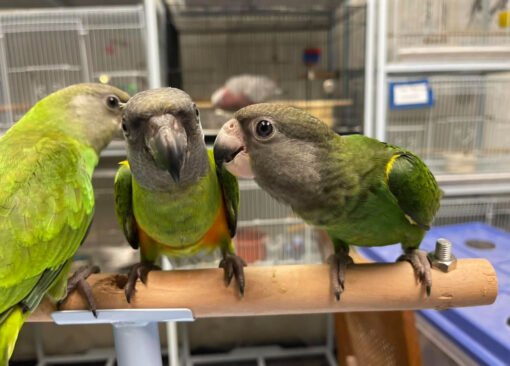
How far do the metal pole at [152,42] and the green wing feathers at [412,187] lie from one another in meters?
0.96

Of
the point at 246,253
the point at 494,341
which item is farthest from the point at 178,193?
the point at 246,253

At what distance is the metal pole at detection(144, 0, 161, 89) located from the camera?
51.6 inches

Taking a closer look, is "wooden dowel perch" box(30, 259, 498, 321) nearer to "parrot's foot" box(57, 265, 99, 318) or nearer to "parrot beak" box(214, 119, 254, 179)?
"parrot's foot" box(57, 265, 99, 318)

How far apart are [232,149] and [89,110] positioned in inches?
16.6

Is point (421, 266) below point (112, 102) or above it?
below

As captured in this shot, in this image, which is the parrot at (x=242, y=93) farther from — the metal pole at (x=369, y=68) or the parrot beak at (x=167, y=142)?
the parrot beak at (x=167, y=142)

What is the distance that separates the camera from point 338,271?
66 cm

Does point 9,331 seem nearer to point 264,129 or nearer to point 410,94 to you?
point 264,129

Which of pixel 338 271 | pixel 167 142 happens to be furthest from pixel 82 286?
pixel 338 271

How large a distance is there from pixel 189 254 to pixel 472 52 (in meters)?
1.33

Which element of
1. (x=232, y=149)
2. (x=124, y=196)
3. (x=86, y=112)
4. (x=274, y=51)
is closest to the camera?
(x=232, y=149)

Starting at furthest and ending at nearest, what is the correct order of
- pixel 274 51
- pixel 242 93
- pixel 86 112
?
pixel 274 51
pixel 242 93
pixel 86 112

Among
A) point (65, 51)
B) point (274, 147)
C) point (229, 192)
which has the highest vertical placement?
point (65, 51)

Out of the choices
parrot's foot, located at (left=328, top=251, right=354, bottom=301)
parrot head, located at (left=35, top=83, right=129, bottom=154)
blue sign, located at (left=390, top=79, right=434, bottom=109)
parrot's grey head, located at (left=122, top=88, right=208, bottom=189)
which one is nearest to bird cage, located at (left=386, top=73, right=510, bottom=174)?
blue sign, located at (left=390, top=79, right=434, bottom=109)
